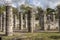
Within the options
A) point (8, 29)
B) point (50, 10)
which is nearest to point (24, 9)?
point (50, 10)

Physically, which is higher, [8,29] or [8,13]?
[8,13]

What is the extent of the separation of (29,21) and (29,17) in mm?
438

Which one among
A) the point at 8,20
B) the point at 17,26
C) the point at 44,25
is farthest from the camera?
the point at 17,26

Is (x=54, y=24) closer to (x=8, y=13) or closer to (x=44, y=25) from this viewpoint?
(x=44, y=25)

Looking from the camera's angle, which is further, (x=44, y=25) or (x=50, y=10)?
(x=50, y=10)

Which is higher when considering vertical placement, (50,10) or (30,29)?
(50,10)

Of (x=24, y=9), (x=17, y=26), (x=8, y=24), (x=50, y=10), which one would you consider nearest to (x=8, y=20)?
(x=8, y=24)

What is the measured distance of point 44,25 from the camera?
24.2 meters

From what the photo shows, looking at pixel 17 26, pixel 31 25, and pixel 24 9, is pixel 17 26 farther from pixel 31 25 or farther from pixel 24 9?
pixel 24 9

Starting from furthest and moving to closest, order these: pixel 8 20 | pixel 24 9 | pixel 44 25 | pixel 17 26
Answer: pixel 24 9, pixel 17 26, pixel 44 25, pixel 8 20

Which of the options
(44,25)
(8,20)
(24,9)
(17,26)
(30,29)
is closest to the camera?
(8,20)

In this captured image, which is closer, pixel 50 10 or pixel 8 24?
pixel 8 24

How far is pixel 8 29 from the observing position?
1634 centimetres

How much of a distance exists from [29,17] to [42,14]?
457 cm
